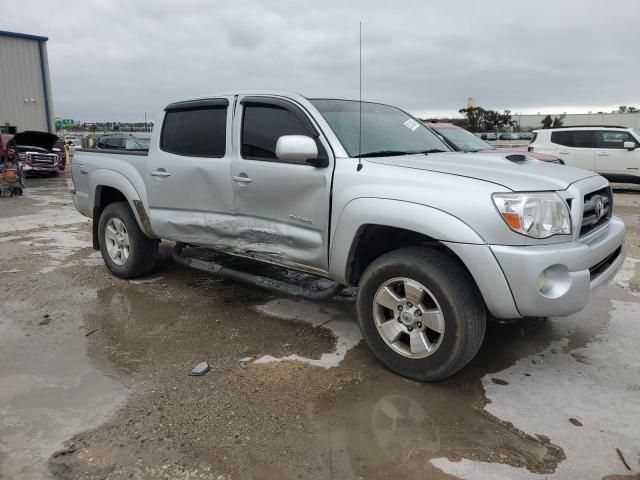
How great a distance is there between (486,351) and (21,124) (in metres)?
24.9

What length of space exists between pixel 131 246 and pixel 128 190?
1.97 feet

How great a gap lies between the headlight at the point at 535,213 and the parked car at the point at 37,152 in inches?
704

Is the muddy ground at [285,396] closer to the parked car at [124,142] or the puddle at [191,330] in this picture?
the puddle at [191,330]

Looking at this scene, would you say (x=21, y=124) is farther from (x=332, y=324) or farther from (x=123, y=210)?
(x=332, y=324)

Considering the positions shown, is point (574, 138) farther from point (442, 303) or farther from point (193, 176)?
point (442, 303)

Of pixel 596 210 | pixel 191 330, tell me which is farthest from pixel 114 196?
pixel 596 210

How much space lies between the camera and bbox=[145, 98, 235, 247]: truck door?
14.5 feet

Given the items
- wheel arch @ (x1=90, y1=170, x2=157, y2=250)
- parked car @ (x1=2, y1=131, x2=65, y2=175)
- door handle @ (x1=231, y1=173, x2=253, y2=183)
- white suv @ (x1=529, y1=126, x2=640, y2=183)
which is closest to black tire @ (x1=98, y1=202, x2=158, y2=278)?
wheel arch @ (x1=90, y1=170, x2=157, y2=250)

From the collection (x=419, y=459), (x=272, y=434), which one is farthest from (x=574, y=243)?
(x=272, y=434)

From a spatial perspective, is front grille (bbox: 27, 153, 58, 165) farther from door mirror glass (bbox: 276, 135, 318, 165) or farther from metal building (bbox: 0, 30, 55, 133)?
door mirror glass (bbox: 276, 135, 318, 165)

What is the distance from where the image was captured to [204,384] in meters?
3.38

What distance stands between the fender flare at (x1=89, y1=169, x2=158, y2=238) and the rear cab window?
1.94ft

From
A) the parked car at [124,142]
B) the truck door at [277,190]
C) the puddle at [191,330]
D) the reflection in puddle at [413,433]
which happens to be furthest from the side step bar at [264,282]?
the parked car at [124,142]

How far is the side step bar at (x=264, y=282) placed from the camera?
3.95m
